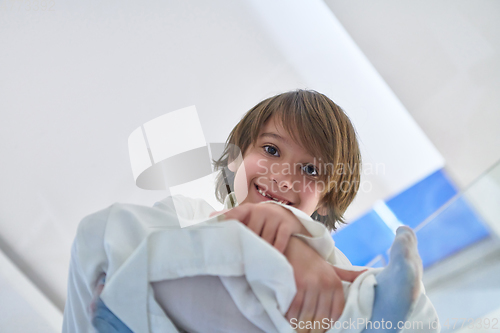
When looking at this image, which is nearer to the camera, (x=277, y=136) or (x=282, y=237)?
(x=282, y=237)

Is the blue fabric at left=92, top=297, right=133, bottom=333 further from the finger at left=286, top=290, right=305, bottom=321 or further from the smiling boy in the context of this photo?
the finger at left=286, top=290, right=305, bottom=321

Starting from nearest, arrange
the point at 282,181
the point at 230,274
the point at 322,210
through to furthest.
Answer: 1. the point at 230,274
2. the point at 282,181
3. the point at 322,210

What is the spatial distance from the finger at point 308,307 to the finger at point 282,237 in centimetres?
3

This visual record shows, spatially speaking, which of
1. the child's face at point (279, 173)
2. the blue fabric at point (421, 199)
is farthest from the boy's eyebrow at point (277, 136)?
the blue fabric at point (421, 199)

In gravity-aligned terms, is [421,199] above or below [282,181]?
below

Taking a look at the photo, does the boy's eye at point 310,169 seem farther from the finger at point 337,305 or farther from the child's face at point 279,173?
the finger at point 337,305

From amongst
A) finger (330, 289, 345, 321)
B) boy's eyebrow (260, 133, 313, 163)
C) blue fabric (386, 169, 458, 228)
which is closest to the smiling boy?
finger (330, 289, 345, 321)

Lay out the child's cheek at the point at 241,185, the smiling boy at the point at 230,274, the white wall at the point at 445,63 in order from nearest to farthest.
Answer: the smiling boy at the point at 230,274
the child's cheek at the point at 241,185
the white wall at the point at 445,63

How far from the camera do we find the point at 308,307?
0.19 meters

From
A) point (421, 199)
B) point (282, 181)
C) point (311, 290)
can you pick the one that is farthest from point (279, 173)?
point (421, 199)

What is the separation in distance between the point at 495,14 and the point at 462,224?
0.89ft

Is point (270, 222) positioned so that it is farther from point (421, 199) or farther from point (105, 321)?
point (421, 199)

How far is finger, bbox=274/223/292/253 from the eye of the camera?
19 cm

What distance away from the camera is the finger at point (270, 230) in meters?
0.20
